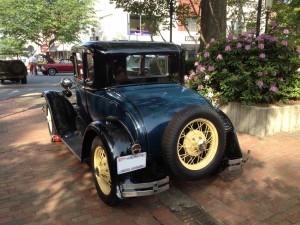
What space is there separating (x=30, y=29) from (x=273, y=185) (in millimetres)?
33699

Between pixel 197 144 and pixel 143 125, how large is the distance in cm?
63

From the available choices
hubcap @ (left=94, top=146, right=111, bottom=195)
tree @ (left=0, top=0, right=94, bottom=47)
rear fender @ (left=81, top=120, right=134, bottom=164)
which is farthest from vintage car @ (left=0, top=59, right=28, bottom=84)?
tree @ (left=0, top=0, right=94, bottom=47)

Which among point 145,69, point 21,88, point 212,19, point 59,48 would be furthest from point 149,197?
point 59,48

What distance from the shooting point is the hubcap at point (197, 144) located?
3398 mm

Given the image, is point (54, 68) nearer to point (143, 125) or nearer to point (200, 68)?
point (200, 68)

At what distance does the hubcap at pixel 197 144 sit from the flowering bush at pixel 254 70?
2662 mm

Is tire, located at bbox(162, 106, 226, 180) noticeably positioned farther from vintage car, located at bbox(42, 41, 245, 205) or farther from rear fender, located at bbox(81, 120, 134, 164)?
rear fender, located at bbox(81, 120, 134, 164)

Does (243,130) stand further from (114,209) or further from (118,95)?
(114,209)

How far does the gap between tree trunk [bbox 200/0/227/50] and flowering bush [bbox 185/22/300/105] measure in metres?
2.16

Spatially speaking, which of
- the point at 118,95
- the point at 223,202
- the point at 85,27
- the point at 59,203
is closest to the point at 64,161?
the point at 59,203

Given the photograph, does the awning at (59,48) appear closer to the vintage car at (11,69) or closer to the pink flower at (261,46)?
the vintage car at (11,69)

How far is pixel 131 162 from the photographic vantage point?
3156 millimetres

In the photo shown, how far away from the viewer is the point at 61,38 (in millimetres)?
34750

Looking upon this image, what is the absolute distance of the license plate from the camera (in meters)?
3.11
